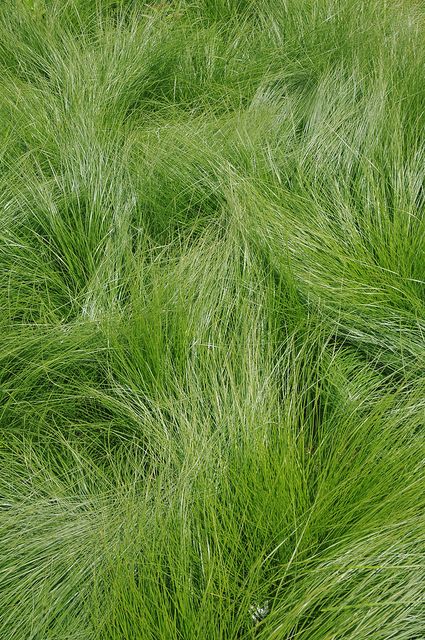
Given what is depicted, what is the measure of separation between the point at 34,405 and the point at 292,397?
2.17 feet

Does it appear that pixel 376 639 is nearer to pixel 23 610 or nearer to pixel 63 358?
pixel 23 610

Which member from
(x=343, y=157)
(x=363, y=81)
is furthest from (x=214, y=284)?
(x=363, y=81)

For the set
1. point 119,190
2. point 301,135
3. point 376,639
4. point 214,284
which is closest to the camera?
point 376,639

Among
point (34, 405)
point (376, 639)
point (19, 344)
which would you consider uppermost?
point (19, 344)

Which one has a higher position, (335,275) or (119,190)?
(119,190)

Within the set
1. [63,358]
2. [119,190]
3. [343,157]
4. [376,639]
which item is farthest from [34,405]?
[343,157]

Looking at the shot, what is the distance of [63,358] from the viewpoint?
1.89 meters

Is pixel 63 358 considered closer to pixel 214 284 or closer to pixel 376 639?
pixel 214 284

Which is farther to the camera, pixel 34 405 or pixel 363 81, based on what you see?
pixel 363 81

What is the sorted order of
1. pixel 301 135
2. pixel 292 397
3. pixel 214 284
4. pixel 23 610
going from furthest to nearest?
pixel 301 135 → pixel 214 284 → pixel 292 397 → pixel 23 610

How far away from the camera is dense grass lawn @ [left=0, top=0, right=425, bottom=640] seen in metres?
1.41

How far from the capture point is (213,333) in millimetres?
1880

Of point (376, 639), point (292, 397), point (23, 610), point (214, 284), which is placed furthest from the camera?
point (214, 284)

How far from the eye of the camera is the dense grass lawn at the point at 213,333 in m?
1.41
